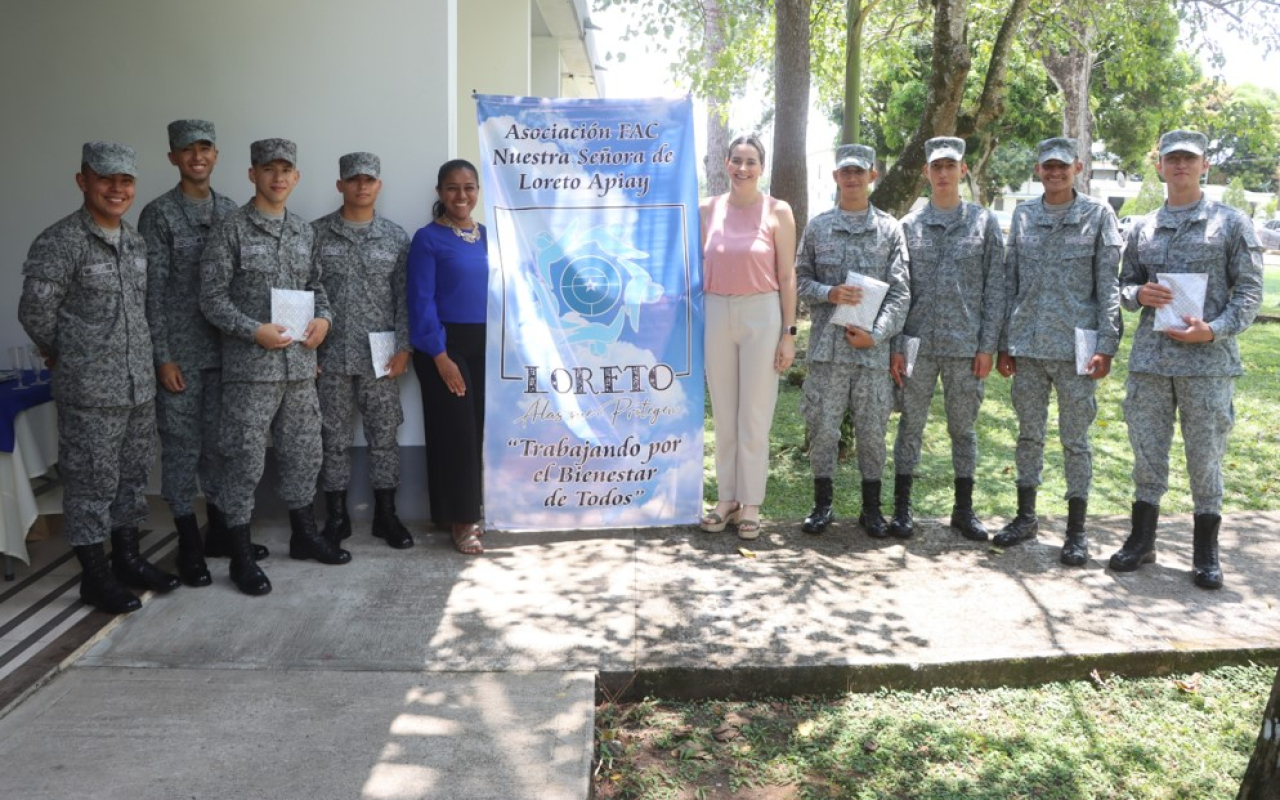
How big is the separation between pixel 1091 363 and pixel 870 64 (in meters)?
11.3

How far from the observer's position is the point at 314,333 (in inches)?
182

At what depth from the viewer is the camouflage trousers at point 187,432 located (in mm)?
4637

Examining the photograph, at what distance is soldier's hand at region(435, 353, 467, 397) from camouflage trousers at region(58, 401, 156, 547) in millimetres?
1274

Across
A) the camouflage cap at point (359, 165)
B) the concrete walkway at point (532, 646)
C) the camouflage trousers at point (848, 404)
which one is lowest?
the concrete walkway at point (532, 646)

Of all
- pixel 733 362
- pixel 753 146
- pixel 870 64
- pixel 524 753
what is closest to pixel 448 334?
pixel 733 362

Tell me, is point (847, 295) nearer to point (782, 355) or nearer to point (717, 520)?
point (782, 355)

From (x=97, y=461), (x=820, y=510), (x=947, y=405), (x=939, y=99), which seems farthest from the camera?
(x=939, y=99)

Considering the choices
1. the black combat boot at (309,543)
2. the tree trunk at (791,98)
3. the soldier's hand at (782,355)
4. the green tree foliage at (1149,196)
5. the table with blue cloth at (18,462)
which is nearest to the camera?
the table with blue cloth at (18,462)

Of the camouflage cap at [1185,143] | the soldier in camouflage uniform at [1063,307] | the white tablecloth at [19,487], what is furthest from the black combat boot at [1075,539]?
the white tablecloth at [19,487]

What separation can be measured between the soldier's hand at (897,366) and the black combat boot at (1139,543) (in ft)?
4.02

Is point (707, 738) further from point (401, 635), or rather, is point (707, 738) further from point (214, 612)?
point (214, 612)

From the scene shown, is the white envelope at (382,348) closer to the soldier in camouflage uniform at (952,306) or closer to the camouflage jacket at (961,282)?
the soldier in camouflage uniform at (952,306)

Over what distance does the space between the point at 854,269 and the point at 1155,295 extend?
1344mm

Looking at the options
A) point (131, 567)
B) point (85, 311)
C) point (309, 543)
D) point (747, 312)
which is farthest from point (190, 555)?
point (747, 312)
